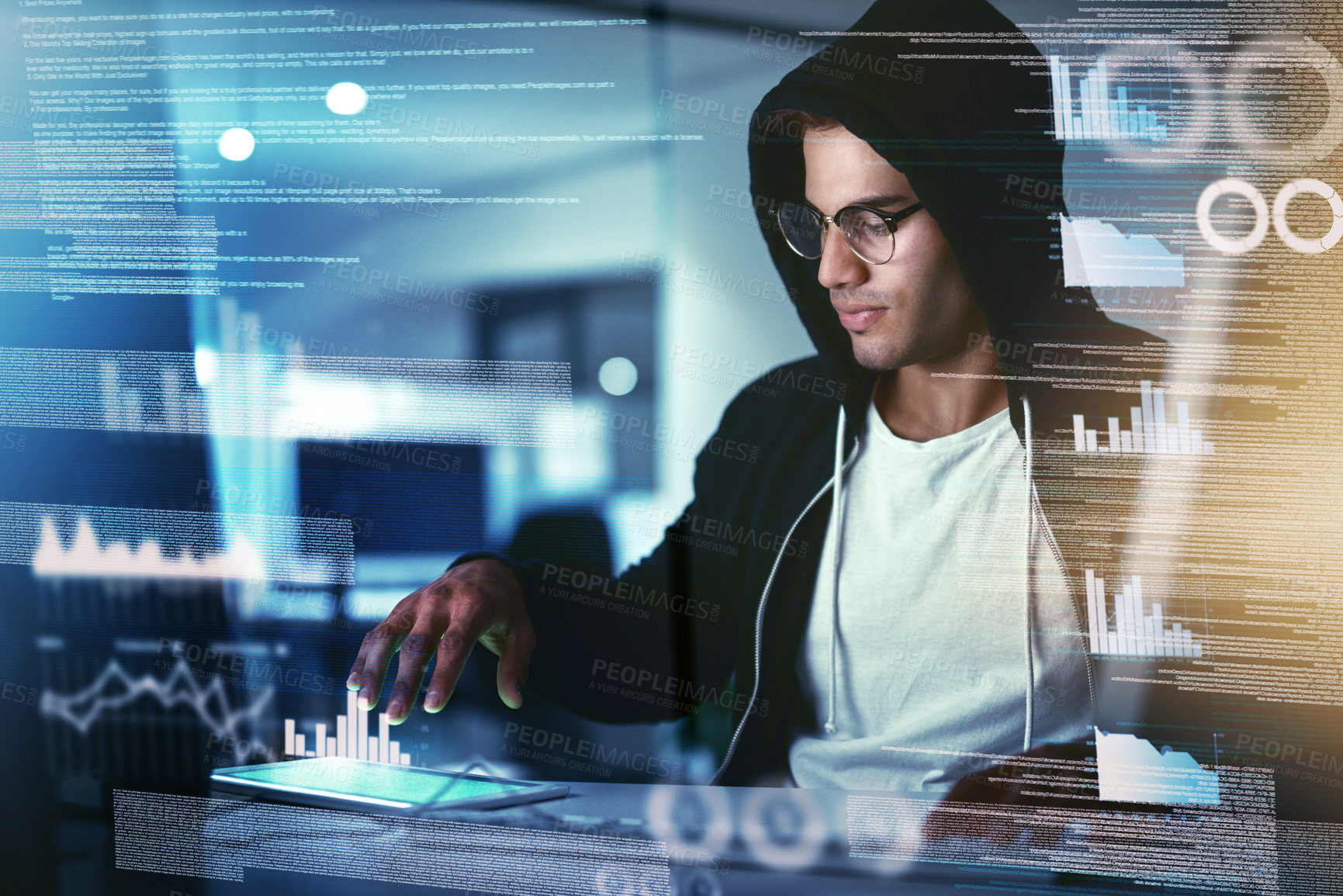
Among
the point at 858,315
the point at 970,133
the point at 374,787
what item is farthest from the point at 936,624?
the point at 374,787

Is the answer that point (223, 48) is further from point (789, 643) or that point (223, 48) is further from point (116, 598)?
point (789, 643)

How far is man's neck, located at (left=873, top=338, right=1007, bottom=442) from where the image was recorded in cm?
132

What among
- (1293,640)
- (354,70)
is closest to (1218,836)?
(1293,640)

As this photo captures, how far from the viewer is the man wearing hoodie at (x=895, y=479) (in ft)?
4.27

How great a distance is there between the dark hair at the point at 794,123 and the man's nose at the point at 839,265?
0.52 ft

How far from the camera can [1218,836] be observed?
1.31 meters

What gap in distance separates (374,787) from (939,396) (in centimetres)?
119

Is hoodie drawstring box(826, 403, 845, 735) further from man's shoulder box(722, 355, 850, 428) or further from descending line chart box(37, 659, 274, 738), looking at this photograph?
descending line chart box(37, 659, 274, 738)

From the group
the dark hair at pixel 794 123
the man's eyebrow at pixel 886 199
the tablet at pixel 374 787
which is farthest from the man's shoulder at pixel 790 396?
the tablet at pixel 374 787
